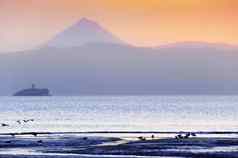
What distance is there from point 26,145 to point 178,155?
552 inches

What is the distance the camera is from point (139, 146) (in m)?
63.5

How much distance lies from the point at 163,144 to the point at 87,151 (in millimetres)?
7292

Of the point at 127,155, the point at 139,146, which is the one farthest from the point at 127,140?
the point at 127,155

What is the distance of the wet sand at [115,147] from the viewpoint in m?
57.1

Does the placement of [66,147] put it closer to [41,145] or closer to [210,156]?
[41,145]

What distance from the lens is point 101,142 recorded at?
6862cm

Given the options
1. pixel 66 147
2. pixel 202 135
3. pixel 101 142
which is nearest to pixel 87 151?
pixel 66 147

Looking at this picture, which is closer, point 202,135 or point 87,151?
point 87,151

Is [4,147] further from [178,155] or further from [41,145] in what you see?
[178,155]

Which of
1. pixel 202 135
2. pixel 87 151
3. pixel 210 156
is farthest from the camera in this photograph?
pixel 202 135

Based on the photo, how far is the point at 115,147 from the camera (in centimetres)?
6284

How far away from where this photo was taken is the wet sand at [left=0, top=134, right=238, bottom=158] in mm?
57094

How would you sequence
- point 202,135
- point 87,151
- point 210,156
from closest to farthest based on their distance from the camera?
1. point 210,156
2. point 87,151
3. point 202,135

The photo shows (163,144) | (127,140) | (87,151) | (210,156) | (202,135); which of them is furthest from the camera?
(202,135)
